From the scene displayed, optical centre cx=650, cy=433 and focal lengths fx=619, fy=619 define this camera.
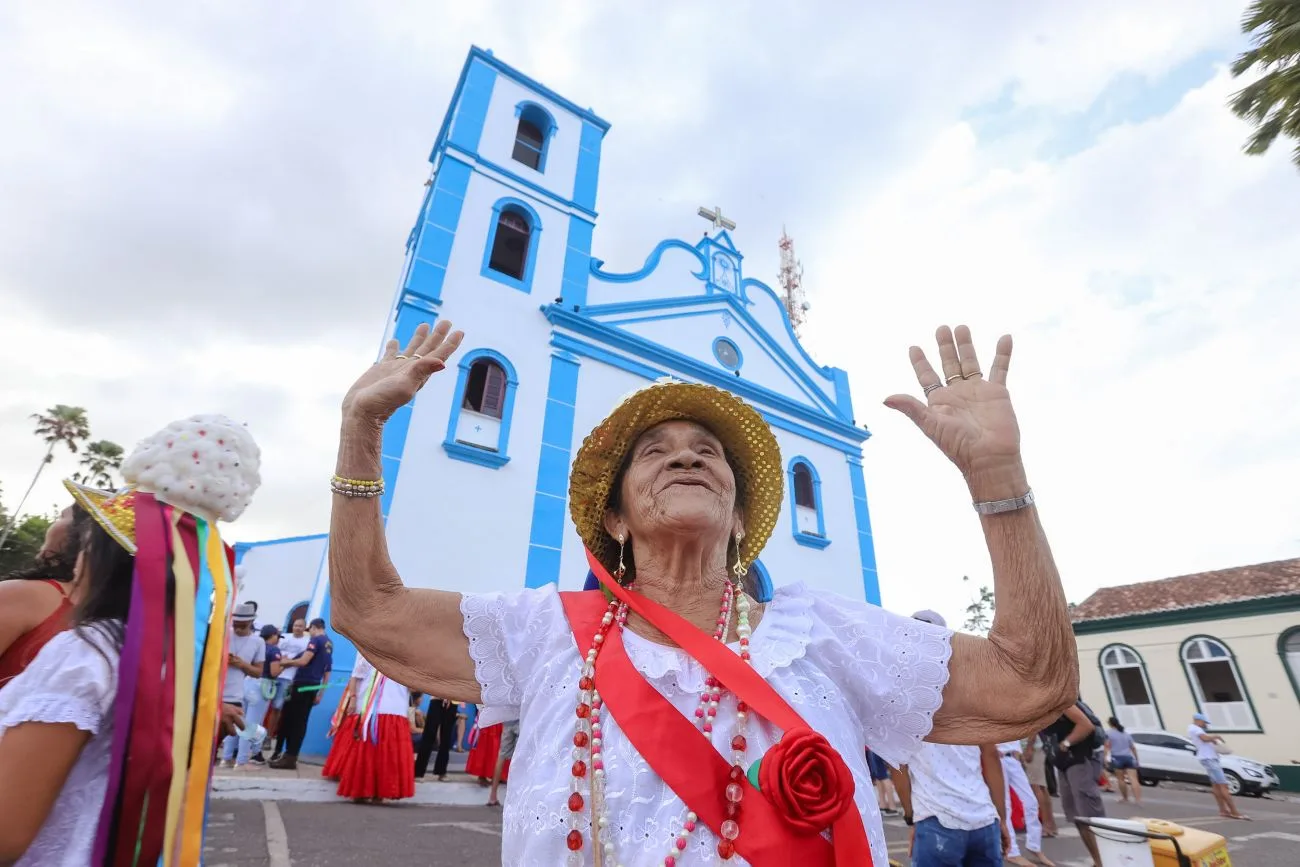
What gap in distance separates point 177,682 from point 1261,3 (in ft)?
44.7

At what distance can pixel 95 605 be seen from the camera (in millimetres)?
1757

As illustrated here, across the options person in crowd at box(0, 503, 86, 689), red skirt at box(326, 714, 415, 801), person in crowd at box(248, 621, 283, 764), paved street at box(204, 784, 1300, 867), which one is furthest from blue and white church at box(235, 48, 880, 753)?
person in crowd at box(0, 503, 86, 689)

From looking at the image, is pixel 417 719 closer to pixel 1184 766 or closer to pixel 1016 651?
pixel 1016 651

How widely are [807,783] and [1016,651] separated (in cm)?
60

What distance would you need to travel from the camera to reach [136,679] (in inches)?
65.2

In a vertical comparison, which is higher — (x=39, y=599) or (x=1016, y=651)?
(x=39, y=599)

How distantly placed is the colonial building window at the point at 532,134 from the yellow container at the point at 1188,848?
13.4 metres

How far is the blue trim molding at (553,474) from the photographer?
9453mm

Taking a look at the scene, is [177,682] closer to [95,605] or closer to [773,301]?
[95,605]

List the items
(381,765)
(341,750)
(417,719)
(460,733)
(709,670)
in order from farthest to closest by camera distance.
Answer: (460,733)
(417,719)
(341,750)
(381,765)
(709,670)

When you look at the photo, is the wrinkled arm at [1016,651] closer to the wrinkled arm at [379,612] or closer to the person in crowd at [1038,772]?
the wrinkled arm at [379,612]

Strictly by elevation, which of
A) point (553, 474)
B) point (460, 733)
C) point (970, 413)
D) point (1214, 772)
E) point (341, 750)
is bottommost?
point (1214, 772)

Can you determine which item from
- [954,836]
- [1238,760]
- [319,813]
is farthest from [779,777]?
[1238,760]

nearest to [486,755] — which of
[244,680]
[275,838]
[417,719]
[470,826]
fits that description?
[417,719]
